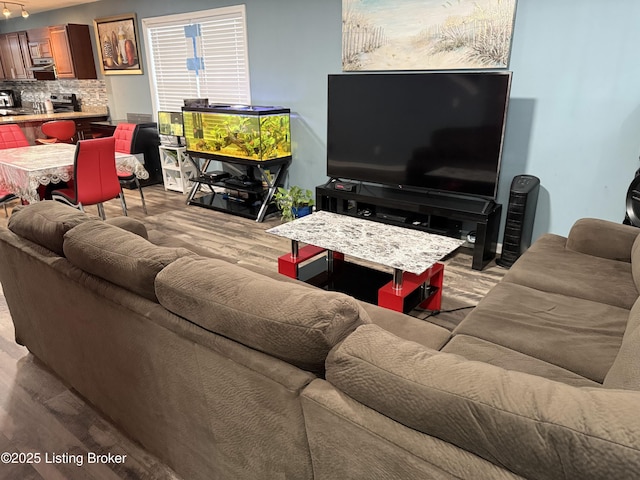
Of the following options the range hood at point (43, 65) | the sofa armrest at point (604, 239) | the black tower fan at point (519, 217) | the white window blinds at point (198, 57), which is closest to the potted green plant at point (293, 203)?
the white window blinds at point (198, 57)

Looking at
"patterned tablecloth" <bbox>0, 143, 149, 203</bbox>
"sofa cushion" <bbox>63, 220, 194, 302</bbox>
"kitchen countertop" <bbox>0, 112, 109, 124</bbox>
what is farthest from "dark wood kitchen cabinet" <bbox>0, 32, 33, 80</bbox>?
"sofa cushion" <bbox>63, 220, 194, 302</bbox>

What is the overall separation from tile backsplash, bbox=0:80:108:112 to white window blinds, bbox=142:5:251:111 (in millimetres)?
1420

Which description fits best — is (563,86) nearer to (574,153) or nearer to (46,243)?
(574,153)

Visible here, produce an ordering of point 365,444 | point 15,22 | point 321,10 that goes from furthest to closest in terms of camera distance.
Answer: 1. point 15,22
2. point 321,10
3. point 365,444

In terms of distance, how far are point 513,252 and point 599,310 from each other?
5.17 feet

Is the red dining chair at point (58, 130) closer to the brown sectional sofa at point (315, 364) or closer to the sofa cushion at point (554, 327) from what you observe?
the brown sectional sofa at point (315, 364)

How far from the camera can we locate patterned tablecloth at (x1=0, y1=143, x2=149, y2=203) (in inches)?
135

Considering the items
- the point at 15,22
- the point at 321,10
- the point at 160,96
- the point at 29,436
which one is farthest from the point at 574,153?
the point at 15,22

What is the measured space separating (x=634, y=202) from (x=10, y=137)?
17.7 ft

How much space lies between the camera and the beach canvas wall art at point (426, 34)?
3.17 metres

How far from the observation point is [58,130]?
5.73 meters

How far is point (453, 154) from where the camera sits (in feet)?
11.2

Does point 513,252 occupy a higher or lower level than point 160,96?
lower

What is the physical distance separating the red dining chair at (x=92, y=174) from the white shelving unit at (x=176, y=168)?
5.01ft
